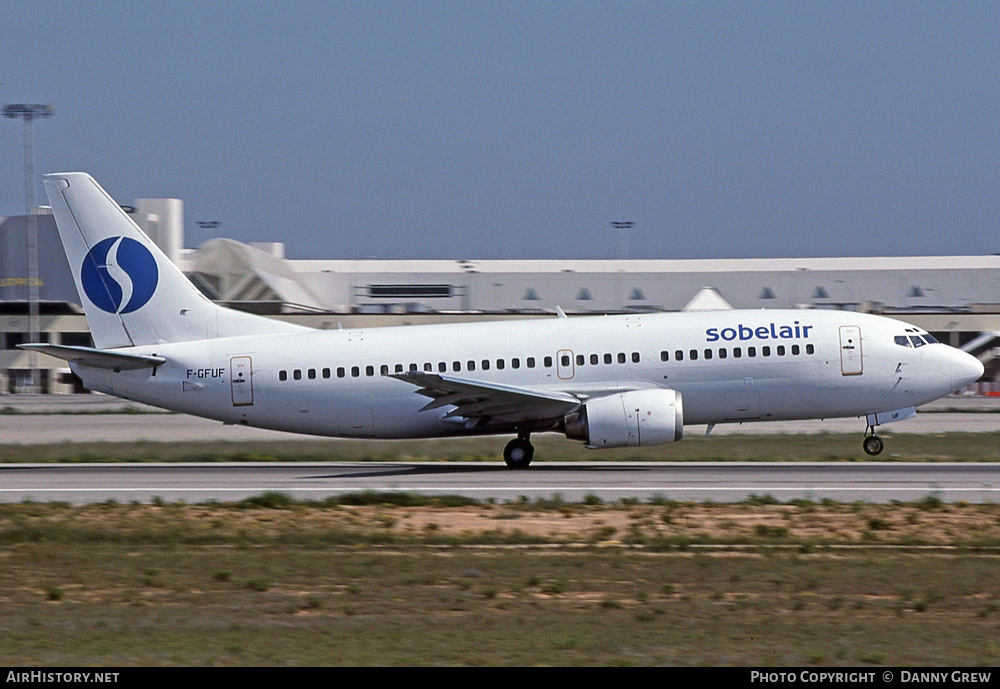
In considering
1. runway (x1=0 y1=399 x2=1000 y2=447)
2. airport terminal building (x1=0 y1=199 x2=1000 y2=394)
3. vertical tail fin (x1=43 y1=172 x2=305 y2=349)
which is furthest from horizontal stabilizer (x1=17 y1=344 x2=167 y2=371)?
airport terminal building (x1=0 y1=199 x2=1000 y2=394)

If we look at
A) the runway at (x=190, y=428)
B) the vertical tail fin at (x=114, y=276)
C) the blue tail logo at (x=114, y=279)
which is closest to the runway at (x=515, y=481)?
the vertical tail fin at (x=114, y=276)

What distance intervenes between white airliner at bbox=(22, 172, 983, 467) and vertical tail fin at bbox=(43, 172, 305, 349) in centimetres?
4

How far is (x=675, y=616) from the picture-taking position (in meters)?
12.3

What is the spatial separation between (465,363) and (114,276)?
9543 millimetres

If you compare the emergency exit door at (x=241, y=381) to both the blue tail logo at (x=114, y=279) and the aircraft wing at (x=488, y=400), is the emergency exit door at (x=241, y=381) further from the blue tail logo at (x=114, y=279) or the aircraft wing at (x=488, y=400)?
the aircraft wing at (x=488, y=400)

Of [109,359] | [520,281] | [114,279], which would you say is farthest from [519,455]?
[520,281]

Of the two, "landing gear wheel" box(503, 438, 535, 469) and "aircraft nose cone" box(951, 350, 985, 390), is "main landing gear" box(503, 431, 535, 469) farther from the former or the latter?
"aircraft nose cone" box(951, 350, 985, 390)

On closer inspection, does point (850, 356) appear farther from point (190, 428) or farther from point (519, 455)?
point (190, 428)

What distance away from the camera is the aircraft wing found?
27750mm

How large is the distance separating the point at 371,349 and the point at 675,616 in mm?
18511

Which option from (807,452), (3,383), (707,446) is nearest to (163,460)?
(707,446)

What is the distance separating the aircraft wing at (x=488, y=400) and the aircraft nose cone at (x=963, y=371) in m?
9.88

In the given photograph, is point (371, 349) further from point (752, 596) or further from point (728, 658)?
point (728, 658)

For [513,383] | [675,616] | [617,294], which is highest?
[617,294]
